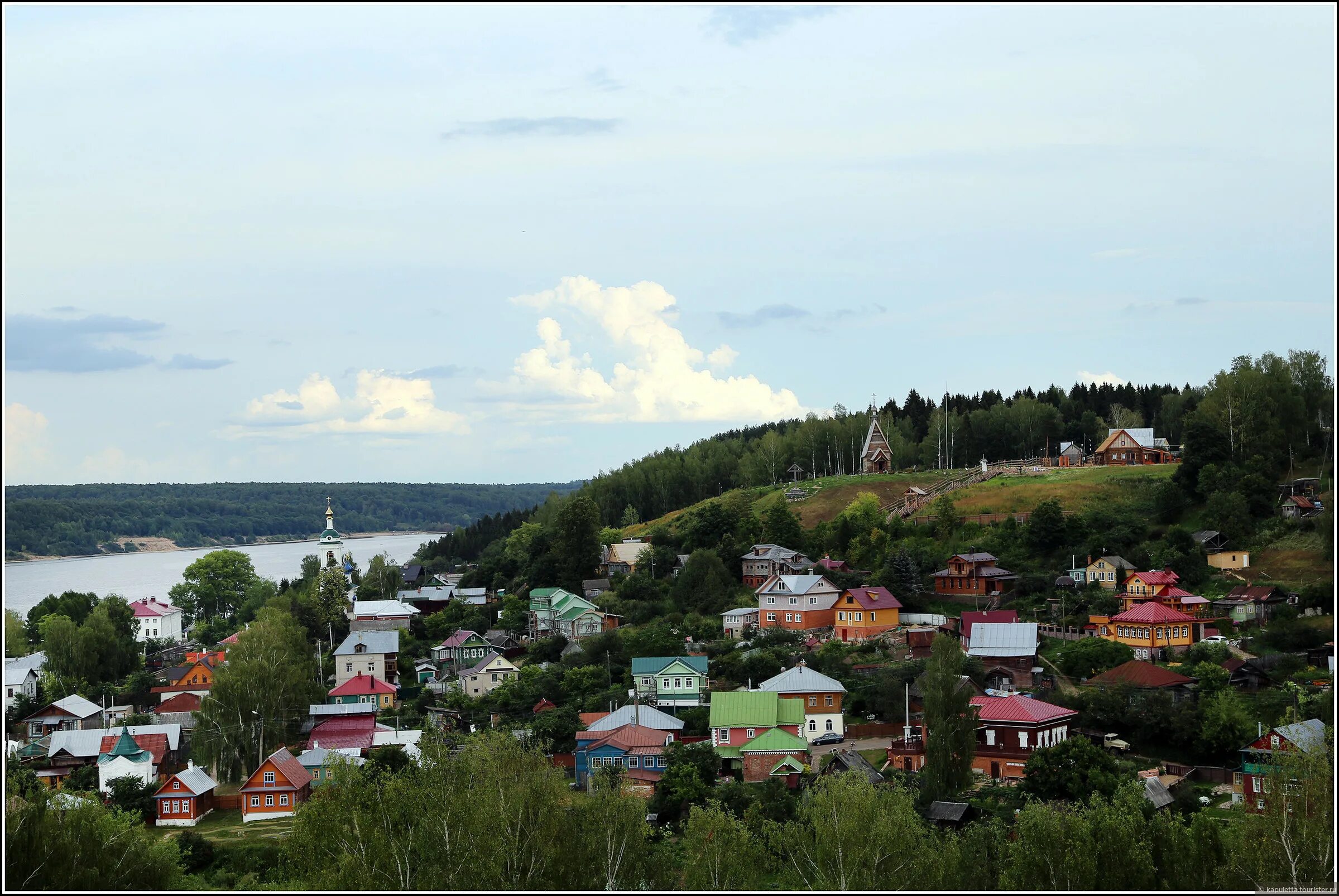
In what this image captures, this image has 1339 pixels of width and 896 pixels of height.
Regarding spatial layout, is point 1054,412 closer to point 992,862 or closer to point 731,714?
point 731,714

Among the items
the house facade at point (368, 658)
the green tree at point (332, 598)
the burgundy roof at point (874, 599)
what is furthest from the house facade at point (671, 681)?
the green tree at point (332, 598)

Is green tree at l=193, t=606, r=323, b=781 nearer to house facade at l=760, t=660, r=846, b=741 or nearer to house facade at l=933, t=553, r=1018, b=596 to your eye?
house facade at l=760, t=660, r=846, b=741

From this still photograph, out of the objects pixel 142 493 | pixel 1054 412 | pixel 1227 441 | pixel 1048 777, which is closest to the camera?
pixel 1048 777

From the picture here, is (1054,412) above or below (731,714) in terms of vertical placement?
above

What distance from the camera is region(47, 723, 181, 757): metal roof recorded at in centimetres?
2972

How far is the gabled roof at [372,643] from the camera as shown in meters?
38.4

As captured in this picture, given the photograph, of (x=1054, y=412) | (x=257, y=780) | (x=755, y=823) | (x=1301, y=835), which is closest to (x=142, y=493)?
(x=1054, y=412)

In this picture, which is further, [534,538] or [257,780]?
[534,538]

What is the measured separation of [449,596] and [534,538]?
13.8ft

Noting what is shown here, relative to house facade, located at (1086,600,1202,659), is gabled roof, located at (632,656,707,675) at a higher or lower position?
lower

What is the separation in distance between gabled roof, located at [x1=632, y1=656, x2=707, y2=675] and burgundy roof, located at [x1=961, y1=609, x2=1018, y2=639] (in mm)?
6771

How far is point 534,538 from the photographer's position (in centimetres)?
4941

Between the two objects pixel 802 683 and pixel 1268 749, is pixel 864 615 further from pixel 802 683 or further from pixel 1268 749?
pixel 1268 749

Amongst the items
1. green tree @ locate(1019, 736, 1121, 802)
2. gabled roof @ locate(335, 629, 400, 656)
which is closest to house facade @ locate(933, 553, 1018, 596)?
green tree @ locate(1019, 736, 1121, 802)
